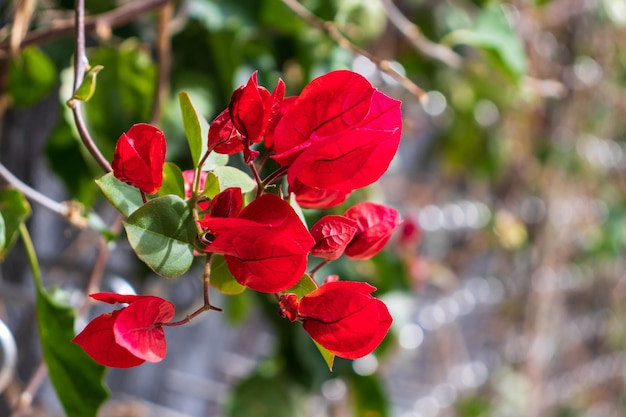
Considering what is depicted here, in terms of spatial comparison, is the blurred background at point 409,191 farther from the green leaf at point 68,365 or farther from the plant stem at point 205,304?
the plant stem at point 205,304

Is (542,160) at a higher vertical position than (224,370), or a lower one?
higher

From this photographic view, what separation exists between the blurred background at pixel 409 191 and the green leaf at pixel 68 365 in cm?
4

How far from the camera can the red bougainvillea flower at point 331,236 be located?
0.82 feet

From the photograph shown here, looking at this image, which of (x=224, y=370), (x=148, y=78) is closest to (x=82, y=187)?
(x=148, y=78)

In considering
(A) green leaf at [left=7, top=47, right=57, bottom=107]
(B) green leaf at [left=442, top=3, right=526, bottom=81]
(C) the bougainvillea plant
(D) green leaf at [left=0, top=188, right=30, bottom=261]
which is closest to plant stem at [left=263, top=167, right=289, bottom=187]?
(C) the bougainvillea plant

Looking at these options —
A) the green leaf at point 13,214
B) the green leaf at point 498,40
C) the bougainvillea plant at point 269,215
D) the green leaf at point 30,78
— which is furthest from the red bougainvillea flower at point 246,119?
the green leaf at point 498,40

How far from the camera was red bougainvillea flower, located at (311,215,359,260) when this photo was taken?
0.25 meters

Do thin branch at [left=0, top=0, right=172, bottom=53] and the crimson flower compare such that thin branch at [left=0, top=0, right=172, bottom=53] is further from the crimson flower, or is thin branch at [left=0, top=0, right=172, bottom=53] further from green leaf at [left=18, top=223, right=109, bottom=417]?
the crimson flower

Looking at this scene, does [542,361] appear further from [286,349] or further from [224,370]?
[286,349]

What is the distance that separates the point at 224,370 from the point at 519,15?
75 cm

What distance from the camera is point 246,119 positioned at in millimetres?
244

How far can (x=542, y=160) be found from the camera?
1293 millimetres

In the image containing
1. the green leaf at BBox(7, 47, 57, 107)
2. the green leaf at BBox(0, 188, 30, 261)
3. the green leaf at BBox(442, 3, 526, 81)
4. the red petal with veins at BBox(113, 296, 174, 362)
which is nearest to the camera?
the red petal with veins at BBox(113, 296, 174, 362)

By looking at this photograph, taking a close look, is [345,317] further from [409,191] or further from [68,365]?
[409,191]
